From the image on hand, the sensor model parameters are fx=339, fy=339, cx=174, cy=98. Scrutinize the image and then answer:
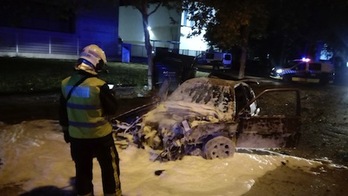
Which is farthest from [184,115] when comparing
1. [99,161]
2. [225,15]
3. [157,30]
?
[157,30]

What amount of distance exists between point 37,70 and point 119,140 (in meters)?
12.8

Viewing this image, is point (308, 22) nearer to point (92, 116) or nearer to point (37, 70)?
point (37, 70)

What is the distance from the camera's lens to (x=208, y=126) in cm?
570

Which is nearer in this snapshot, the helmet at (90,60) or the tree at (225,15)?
the helmet at (90,60)

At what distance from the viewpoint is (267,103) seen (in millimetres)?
13664

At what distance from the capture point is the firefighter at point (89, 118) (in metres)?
3.49

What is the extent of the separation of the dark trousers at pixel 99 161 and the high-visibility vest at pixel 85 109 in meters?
0.10

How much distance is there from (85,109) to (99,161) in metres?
0.63

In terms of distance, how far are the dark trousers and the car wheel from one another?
2.29m

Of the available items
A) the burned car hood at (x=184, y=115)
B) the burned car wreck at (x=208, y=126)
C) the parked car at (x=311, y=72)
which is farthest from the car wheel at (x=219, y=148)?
the parked car at (x=311, y=72)

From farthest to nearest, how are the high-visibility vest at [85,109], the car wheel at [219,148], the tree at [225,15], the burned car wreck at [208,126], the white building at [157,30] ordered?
the white building at [157,30] → the tree at [225,15] → the car wheel at [219,148] → the burned car wreck at [208,126] → the high-visibility vest at [85,109]

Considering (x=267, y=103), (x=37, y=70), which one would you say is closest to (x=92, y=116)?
(x=267, y=103)

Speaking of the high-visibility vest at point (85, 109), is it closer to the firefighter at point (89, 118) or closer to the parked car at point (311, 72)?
the firefighter at point (89, 118)

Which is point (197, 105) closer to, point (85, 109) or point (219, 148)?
point (219, 148)
